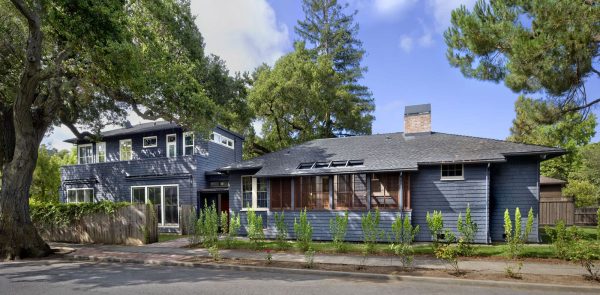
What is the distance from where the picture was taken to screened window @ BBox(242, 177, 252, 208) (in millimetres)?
18047

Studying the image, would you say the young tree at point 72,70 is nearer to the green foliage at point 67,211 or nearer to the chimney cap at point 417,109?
the green foliage at point 67,211

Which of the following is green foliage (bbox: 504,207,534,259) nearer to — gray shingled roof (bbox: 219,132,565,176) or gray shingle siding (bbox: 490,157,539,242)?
gray shingled roof (bbox: 219,132,565,176)

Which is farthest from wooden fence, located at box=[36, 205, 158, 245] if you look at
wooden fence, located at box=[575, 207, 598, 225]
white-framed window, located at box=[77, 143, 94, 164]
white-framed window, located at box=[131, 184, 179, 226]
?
wooden fence, located at box=[575, 207, 598, 225]

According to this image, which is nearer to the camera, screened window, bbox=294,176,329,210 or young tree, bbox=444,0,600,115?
young tree, bbox=444,0,600,115

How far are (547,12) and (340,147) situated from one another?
10.2m

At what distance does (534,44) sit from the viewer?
35.9ft

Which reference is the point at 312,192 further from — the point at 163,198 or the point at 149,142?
the point at 149,142

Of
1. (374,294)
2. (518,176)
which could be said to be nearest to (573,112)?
(518,176)

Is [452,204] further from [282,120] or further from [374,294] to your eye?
[282,120]

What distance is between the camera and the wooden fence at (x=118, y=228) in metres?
15.6

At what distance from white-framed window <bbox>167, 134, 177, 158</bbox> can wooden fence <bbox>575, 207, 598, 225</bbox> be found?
78.1ft

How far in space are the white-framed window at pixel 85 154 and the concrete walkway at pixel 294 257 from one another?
34.0ft

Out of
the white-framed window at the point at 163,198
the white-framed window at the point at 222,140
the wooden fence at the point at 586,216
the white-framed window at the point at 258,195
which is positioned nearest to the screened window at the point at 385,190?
the white-framed window at the point at 258,195

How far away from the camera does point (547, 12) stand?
10469 millimetres
